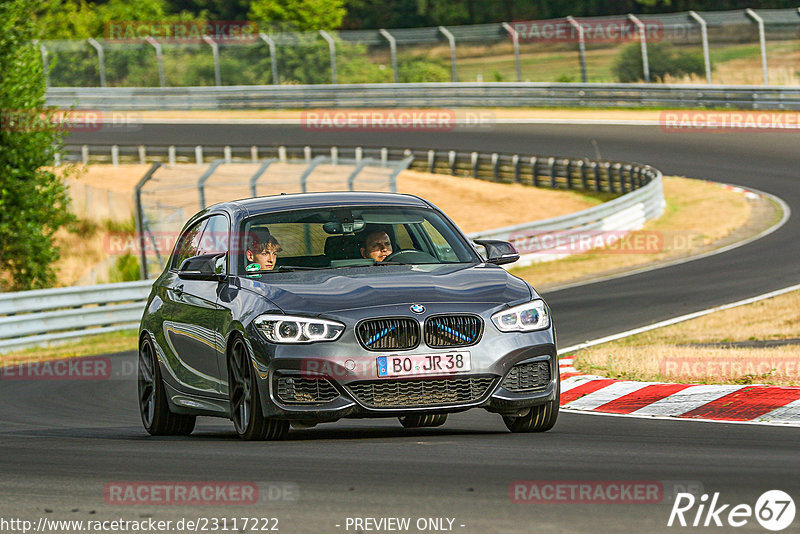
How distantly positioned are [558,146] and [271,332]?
34.6m

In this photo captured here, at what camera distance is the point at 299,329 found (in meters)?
7.55

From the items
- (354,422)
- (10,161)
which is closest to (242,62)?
(10,161)

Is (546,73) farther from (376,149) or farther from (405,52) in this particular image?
(376,149)

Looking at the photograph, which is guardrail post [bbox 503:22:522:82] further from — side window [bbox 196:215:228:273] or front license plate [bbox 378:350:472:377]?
front license plate [bbox 378:350:472:377]

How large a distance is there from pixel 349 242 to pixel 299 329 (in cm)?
127

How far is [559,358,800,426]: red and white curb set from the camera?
8.73 metres

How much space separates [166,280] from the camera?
385 inches

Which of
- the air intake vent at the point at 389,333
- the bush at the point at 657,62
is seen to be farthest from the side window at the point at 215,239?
the bush at the point at 657,62

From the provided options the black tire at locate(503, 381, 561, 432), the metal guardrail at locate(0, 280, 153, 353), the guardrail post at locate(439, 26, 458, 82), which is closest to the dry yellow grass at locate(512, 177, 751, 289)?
the metal guardrail at locate(0, 280, 153, 353)

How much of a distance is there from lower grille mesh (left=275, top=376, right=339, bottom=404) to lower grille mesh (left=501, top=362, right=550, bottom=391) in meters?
1.01

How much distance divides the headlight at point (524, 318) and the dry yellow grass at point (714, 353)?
292cm

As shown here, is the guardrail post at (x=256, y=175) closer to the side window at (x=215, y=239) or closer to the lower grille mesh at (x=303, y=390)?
the side window at (x=215, y=239)

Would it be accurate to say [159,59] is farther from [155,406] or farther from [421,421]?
[421,421]

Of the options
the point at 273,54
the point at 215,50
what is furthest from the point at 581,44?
the point at 215,50
